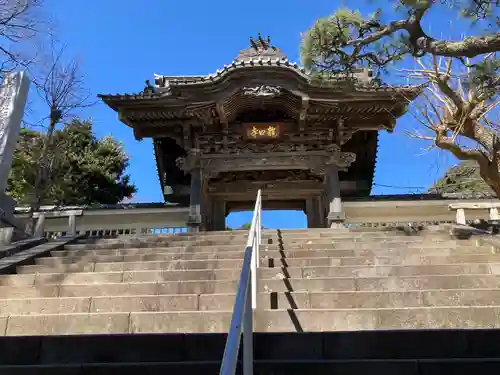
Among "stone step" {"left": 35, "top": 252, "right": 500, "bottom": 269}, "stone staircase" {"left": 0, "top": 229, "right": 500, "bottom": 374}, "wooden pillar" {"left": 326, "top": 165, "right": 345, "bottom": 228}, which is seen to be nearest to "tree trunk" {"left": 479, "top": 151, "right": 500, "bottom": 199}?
"stone staircase" {"left": 0, "top": 229, "right": 500, "bottom": 374}

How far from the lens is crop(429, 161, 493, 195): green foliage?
17125mm

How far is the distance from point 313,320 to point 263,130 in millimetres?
7966

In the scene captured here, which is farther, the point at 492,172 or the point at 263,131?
the point at 263,131

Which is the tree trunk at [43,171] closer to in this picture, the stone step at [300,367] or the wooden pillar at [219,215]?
the wooden pillar at [219,215]

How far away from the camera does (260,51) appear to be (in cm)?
1265

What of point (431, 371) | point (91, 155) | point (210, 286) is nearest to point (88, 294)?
point (210, 286)

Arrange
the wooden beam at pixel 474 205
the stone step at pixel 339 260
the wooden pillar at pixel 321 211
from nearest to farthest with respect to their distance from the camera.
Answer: the stone step at pixel 339 260 → the wooden beam at pixel 474 205 → the wooden pillar at pixel 321 211

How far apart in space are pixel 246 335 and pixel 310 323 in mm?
1463

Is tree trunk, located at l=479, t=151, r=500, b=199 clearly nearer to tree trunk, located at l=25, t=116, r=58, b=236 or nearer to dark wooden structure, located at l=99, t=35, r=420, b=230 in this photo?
dark wooden structure, located at l=99, t=35, r=420, b=230

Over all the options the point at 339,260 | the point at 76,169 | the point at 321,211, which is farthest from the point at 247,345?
the point at 76,169

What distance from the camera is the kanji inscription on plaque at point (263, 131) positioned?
436 inches

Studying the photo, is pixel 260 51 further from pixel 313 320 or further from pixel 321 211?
pixel 313 320

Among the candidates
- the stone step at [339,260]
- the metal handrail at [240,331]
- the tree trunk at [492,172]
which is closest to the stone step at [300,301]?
the stone step at [339,260]

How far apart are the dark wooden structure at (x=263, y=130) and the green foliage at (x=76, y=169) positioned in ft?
18.5
